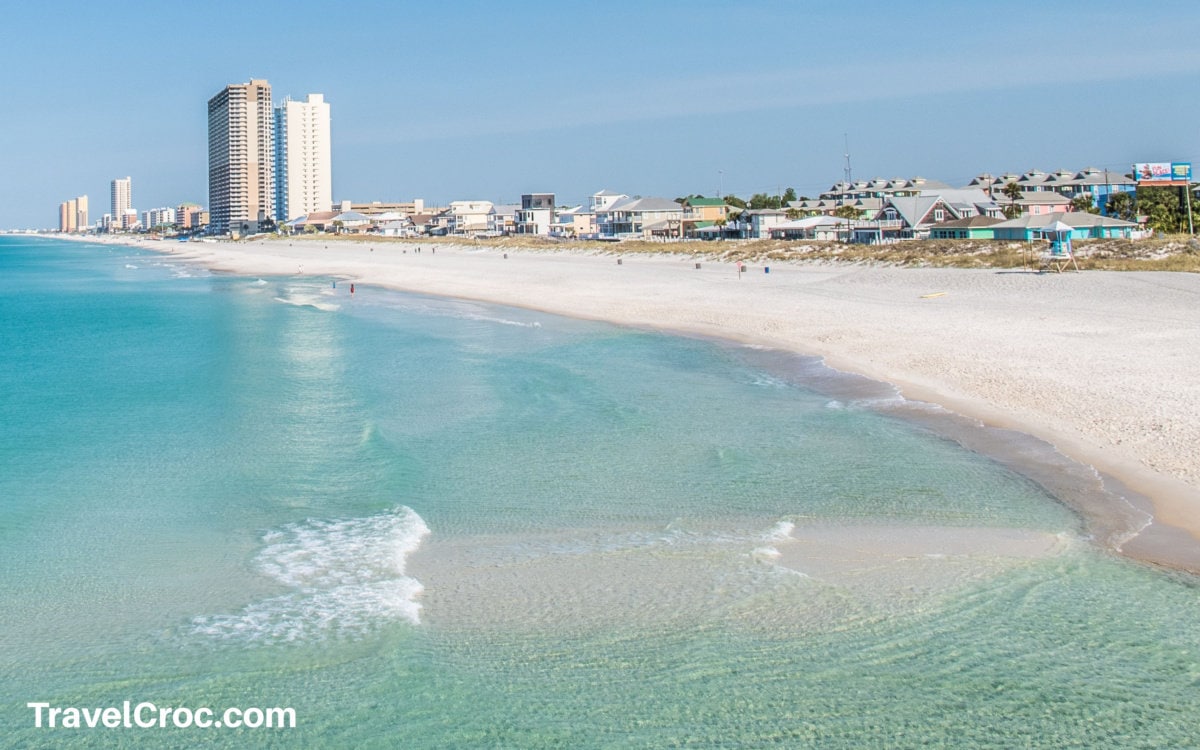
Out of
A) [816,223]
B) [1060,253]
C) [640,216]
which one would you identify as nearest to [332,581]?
[1060,253]

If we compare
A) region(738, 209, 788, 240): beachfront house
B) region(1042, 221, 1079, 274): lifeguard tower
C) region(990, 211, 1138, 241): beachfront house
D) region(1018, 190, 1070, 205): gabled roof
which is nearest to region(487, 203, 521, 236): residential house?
region(738, 209, 788, 240): beachfront house

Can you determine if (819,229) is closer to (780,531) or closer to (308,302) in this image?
(308,302)

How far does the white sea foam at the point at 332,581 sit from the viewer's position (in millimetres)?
9766

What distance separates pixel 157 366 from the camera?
3017 cm

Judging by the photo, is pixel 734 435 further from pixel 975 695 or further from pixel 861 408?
pixel 975 695

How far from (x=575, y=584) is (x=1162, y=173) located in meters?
104

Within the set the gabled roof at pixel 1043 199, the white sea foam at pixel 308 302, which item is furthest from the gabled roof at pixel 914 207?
the white sea foam at pixel 308 302

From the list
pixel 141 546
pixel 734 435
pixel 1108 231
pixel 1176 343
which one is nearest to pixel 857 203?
pixel 1108 231

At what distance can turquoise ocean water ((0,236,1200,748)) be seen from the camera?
794 cm

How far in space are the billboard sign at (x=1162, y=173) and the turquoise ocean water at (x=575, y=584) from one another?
9047 cm

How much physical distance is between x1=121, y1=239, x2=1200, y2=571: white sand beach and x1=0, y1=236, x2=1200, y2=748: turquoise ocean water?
167 cm

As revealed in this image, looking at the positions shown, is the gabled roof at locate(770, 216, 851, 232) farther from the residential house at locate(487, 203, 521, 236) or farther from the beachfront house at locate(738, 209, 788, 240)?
the residential house at locate(487, 203, 521, 236)

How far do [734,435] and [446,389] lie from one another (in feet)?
28.7

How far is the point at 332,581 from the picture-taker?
1098 centimetres
